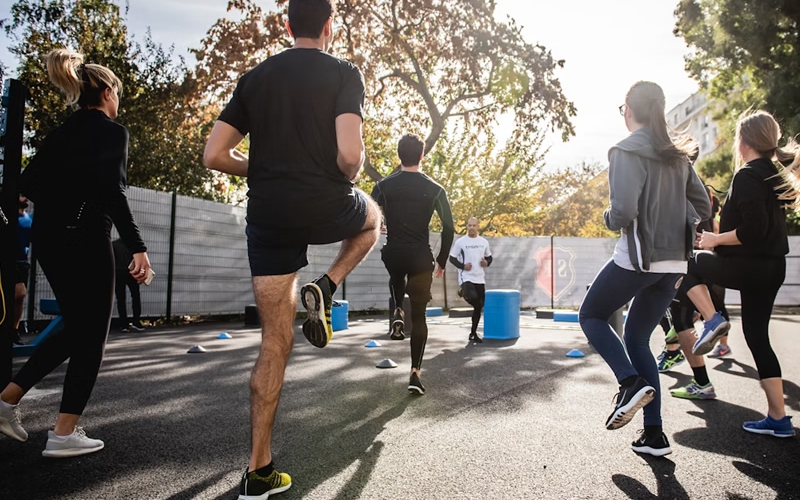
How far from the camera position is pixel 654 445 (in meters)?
3.05

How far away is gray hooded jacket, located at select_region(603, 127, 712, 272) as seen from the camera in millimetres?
3039

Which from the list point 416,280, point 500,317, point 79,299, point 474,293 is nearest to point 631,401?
point 416,280

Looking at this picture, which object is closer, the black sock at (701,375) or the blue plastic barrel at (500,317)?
the black sock at (701,375)

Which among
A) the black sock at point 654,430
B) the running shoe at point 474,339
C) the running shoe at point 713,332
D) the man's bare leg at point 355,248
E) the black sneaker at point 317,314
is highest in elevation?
the man's bare leg at point 355,248

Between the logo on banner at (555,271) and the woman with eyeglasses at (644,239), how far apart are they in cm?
1680

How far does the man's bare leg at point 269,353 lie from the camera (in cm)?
238

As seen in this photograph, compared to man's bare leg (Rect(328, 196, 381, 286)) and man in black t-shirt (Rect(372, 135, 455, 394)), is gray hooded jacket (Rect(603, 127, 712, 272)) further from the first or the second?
man in black t-shirt (Rect(372, 135, 455, 394))

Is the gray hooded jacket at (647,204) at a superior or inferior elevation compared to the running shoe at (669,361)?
superior

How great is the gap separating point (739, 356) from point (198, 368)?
20.5ft

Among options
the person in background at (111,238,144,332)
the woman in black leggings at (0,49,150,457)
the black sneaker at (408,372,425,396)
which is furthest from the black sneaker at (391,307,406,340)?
the person in background at (111,238,144,332)

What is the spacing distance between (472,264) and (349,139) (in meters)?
7.61

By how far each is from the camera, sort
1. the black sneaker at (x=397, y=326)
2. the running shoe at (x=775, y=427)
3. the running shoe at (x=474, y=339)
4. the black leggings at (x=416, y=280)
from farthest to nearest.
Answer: the running shoe at (x=474, y=339), the black sneaker at (x=397, y=326), the black leggings at (x=416, y=280), the running shoe at (x=775, y=427)

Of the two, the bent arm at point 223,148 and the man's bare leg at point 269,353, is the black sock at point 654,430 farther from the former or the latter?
the bent arm at point 223,148

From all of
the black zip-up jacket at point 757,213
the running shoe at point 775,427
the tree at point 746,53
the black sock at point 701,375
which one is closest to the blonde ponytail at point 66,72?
the black zip-up jacket at point 757,213
